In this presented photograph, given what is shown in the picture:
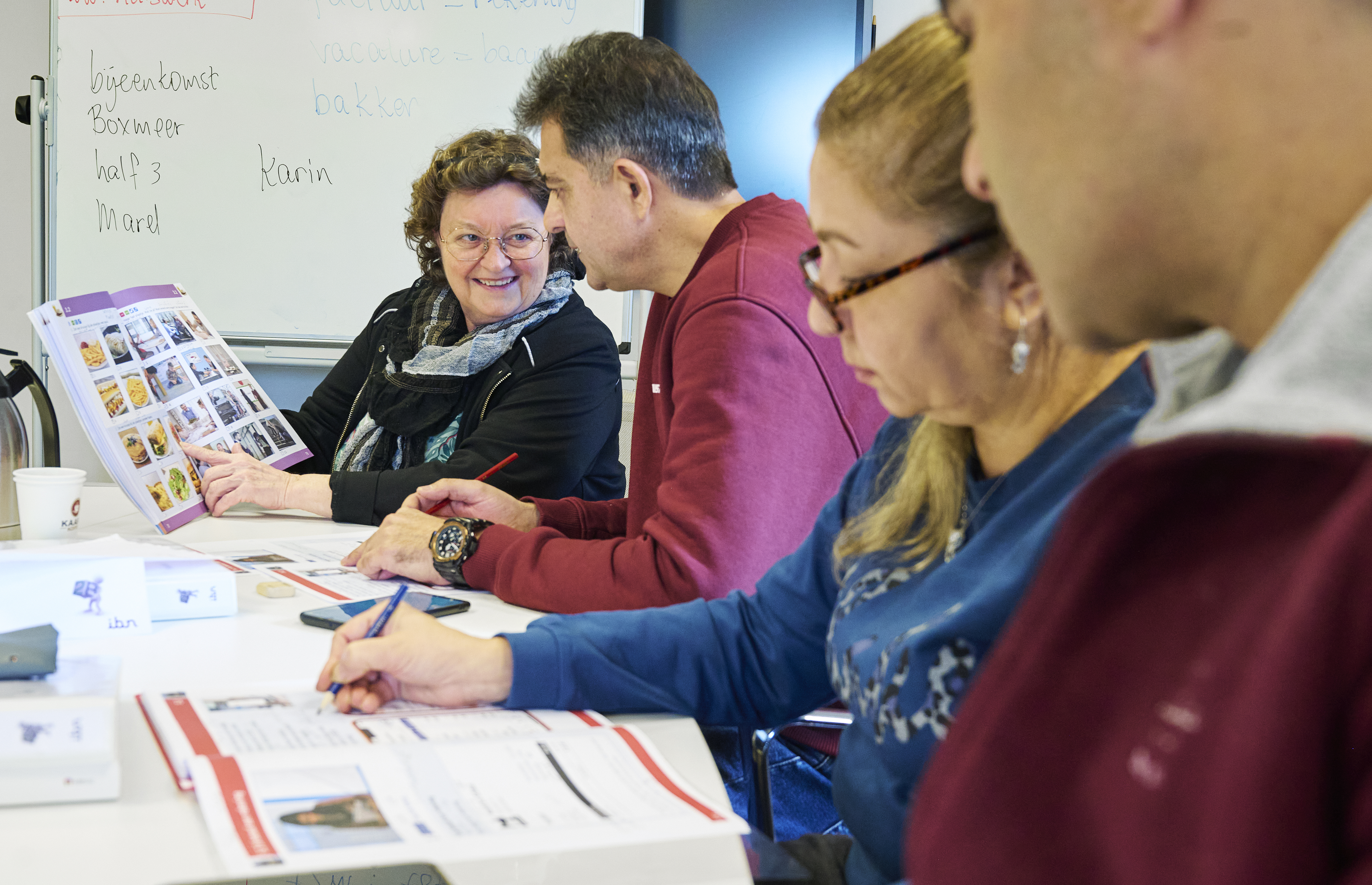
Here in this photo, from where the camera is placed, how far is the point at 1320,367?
343 mm

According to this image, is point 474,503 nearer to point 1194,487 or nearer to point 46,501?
point 46,501

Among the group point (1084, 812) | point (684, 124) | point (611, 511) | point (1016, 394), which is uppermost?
point (684, 124)

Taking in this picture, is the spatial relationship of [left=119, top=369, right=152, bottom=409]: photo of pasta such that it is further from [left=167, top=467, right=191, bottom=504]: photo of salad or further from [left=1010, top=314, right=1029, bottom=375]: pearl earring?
[left=1010, top=314, right=1029, bottom=375]: pearl earring

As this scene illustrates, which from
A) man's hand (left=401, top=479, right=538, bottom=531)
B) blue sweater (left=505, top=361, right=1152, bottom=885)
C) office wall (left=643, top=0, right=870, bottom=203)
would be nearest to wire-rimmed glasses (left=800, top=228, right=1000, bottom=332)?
blue sweater (left=505, top=361, right=1152, bottom=885)

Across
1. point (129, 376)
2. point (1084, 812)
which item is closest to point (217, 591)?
point (129, 376)

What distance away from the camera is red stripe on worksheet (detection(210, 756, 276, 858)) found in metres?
0.65

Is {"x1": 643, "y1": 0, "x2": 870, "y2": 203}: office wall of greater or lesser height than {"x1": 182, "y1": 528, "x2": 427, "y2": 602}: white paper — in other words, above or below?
above

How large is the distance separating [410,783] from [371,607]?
421mm

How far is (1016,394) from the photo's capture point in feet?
2.70

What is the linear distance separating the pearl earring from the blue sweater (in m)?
0.06

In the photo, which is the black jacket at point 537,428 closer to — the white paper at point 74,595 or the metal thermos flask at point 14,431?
the metal thermos flask at point 14,431

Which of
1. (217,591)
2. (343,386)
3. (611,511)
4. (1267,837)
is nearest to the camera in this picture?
(1267,837)

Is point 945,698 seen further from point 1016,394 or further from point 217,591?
point 217,591

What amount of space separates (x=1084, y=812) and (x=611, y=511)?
1.32m
